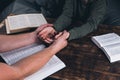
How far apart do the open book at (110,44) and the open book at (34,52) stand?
256 millimetres

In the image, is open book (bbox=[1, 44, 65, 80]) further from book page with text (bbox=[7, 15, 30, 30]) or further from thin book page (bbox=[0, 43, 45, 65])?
book page with text (bbox=[7, 15, 30, 30])

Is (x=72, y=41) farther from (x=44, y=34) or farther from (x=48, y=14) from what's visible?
(x=48, y=14)

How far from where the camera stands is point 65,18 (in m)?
1.53

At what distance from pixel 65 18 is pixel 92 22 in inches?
7.8

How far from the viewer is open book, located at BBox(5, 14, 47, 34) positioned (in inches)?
56.4

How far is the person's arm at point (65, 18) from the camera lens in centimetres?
147

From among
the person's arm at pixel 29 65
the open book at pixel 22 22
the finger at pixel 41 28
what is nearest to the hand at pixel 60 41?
the person's arm at pixel 29 65

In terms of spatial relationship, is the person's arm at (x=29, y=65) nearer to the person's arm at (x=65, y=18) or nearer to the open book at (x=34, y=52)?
the open book at (x=34, y=52)

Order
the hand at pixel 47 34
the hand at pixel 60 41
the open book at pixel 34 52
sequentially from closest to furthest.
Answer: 1. the open book at pixel 34 52
2. the hand at pixel 60 41
3. the hand at pixel 47 34

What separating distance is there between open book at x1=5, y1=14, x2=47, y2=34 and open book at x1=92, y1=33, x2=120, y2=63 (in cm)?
41

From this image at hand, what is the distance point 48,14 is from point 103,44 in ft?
2.77

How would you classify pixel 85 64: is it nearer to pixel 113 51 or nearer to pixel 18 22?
pixel 113 51

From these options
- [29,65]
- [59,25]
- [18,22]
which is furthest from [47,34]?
[29,65]

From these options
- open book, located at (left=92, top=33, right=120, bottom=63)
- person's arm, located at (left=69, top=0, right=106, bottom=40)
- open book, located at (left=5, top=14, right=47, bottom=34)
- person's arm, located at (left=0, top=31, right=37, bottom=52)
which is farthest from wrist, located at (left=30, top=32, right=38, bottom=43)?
open book, located at (left=92, top=33, right=120, bottom=63)
